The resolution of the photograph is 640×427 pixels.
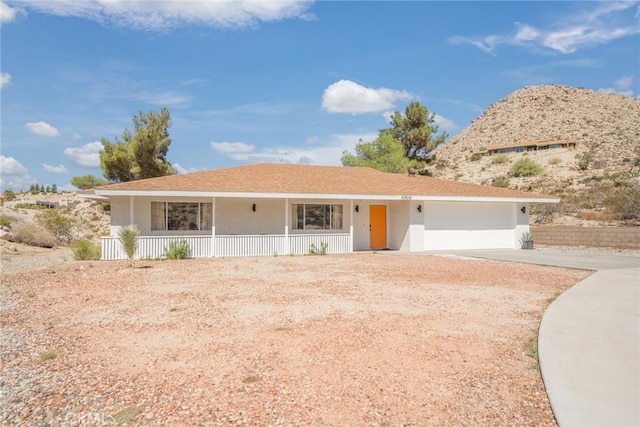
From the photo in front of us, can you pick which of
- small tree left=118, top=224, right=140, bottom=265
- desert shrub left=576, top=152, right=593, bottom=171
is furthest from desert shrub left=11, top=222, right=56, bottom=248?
desert shrub left=576, top=152, right=593, bottom=171

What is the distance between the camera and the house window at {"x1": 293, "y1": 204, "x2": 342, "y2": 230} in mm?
18219

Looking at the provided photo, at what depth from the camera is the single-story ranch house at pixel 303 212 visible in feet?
51.7

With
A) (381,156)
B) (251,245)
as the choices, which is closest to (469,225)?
(251,245)

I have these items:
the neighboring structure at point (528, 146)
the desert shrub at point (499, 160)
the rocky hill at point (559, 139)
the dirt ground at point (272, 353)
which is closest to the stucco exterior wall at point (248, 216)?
the dirt ground at point (272, 353)

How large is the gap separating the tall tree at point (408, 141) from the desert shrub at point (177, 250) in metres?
24.3

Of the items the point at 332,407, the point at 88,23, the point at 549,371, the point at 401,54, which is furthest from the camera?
the point at 401,54

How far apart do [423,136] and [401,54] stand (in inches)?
734

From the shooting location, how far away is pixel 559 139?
56.8m

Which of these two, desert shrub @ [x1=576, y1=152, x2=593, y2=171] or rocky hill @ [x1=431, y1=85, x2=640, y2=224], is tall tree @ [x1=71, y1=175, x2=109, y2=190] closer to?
rocky hill @ [x1=431, y1=85, x2=640, y2=224]

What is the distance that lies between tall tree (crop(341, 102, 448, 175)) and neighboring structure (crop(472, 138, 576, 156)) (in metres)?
23.2

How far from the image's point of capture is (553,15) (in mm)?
19734

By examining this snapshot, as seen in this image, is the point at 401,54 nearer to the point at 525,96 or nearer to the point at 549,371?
the point at 549,371

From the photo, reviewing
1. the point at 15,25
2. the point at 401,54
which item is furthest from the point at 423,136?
the point at 15,25

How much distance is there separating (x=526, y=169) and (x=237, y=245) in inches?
1594
